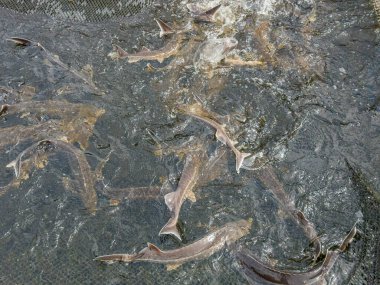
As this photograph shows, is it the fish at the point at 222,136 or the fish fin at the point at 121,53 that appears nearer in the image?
the fish at the point at 222,136

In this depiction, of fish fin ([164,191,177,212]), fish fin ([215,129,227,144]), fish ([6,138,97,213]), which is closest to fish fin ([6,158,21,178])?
fish ([6,138,97,213])

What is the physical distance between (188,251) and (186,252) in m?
0.02

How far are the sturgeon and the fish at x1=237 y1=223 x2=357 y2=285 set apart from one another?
830mm

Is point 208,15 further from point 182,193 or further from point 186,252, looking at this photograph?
point 186,252

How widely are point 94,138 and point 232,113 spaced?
142 centimetres

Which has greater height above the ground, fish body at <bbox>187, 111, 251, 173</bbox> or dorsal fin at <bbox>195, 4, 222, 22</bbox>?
dorsal fin at <bbox>195, 4, 222, 22</bbox>

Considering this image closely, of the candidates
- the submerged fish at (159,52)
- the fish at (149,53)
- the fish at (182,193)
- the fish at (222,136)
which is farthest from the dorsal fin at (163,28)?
the fish at (182,193)

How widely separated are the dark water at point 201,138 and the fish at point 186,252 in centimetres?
6

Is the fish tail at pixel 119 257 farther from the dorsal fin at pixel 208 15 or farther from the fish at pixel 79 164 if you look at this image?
the dorsal fin at pixel 208 15

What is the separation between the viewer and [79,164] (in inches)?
153

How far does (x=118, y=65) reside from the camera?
465 centimetres

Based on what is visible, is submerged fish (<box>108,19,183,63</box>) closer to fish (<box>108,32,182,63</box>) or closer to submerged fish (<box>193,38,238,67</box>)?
fish (<box>108,32,182,63</box>)

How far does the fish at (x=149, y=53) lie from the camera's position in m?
4.66

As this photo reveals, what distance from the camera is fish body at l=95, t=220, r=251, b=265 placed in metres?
3.24
